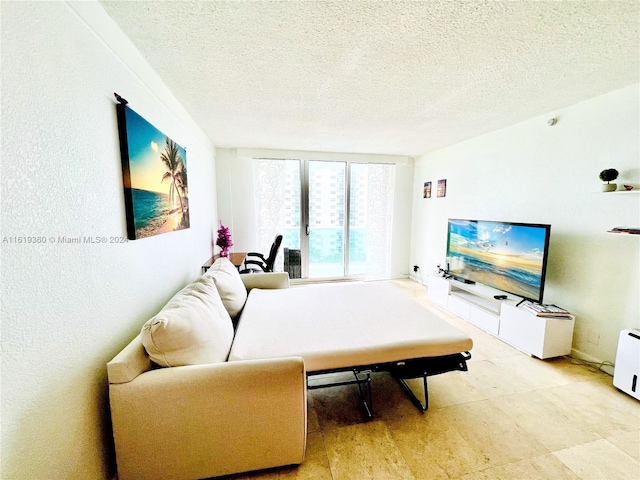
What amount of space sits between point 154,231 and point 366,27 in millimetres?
1761

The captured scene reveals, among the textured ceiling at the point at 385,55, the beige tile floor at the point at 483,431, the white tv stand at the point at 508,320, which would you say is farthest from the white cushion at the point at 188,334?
the white tv stand at the point at 508,320

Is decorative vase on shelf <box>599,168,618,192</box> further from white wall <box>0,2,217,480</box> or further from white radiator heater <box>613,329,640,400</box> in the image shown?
white wall <box>0,2,217,480</box>

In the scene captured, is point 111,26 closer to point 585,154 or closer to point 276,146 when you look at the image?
point 276,146

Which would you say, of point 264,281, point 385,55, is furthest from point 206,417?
point 385,55

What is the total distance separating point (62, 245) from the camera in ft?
3.08

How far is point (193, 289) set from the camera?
5.50 feet

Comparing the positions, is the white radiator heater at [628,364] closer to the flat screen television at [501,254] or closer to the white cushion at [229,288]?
the flat screen television at [501,254]

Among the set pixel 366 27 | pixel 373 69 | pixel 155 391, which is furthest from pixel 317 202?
pixel 155 391

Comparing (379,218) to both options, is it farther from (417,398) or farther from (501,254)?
(417,398)

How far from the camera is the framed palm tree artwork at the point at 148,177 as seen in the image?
1343 mm

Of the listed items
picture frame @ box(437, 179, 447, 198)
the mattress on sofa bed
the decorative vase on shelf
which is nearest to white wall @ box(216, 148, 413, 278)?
picture frame @ box(437, 179, 447, 198)

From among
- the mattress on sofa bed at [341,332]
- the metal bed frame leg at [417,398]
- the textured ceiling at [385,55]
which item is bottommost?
the metal bed frame leg at [417,398]

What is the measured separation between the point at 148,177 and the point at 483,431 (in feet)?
8.62

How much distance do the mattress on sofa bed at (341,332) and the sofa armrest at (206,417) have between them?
0.21m
